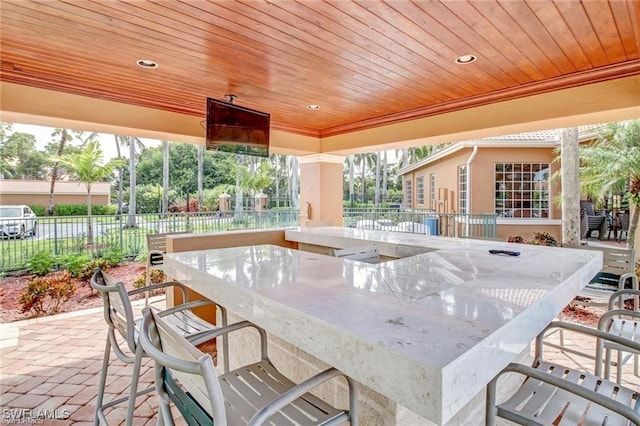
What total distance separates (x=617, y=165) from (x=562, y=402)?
5.75 metres

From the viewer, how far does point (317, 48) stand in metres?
2.76

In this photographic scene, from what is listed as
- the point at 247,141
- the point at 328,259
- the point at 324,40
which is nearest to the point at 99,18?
the point at 324,40

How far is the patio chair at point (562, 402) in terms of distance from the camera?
96cm

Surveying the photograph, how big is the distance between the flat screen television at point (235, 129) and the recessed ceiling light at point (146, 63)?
696mm

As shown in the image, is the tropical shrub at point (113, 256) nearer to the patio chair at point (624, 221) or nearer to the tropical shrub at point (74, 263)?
the tropical shrub at point (74, 263)

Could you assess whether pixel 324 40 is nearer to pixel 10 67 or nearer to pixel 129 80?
pixel 129 80

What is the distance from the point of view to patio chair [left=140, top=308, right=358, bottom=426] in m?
0.77

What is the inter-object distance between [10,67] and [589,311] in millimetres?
6923

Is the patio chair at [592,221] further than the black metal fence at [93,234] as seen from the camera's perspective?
Yes

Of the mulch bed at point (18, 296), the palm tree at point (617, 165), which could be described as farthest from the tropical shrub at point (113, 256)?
the palm tree at point (617, 165)

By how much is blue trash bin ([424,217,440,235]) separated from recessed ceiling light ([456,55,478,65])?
5342 millimetres

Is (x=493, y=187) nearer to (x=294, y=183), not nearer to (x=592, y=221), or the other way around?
(x=592, y=221)

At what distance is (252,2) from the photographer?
2.12m

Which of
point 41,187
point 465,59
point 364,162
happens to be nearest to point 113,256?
point 465,59
